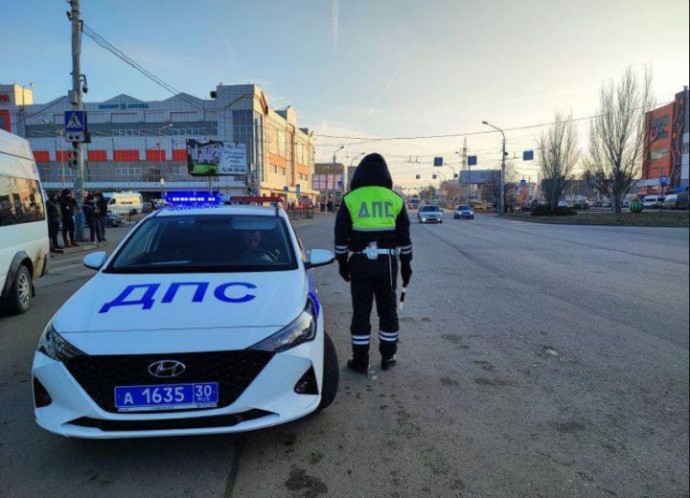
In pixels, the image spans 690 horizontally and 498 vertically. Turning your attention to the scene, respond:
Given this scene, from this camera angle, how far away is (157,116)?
2758 inches

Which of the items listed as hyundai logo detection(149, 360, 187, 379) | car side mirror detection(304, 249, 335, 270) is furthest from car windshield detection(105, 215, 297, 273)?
hyundai logo detection(149, 360, 187, 379)

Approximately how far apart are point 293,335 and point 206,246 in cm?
167

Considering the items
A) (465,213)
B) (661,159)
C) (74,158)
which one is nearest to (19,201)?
(74,158)

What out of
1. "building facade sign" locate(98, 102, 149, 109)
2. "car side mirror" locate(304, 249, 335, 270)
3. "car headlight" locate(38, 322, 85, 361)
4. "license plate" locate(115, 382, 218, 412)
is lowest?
"license plate" locate(115, 382, 218, 412)

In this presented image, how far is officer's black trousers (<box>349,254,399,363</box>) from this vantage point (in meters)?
4.05

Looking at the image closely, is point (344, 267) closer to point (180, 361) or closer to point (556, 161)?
point (180, 361)

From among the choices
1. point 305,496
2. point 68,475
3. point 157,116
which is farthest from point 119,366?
point 157,116

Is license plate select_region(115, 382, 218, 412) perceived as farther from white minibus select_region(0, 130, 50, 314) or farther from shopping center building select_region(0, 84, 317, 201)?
shopping center building select_region(0, 84, 317, 201)

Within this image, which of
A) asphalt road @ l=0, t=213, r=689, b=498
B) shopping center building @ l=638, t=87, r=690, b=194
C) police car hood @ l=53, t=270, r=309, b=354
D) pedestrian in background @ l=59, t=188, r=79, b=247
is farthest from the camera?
shopping center building @ l=638, t=87, r=690, b=194

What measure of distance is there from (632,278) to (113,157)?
75.5 meters

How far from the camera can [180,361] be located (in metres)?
2.53

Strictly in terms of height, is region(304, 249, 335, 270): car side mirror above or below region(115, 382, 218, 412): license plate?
above

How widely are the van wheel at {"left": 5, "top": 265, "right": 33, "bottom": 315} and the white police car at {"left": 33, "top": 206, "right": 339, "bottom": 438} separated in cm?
389

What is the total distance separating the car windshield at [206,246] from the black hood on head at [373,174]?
2.90 feet
